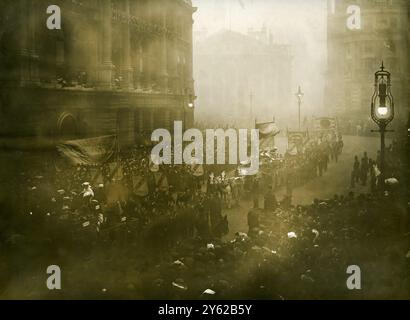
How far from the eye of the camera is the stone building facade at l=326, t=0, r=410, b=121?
45.4 metres

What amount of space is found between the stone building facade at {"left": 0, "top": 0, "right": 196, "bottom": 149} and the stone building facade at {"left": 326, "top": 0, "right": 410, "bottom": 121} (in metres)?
23.1

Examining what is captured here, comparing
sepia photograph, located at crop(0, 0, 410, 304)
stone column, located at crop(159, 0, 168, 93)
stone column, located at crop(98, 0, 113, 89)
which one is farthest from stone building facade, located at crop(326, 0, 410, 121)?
stone column, located at crop(98, 0, 113, 89)

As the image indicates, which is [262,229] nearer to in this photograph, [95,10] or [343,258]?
[343,258]

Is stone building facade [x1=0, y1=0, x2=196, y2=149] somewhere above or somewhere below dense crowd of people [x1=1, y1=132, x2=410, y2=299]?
above

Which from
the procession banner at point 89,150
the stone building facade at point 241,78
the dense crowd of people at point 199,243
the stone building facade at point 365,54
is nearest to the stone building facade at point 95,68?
the procession banner at point 89,150

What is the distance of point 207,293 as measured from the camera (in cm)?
1001

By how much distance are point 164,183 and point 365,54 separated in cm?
3889

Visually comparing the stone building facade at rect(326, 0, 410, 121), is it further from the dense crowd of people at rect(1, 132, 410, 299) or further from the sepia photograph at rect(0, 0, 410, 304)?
the dense crowd of people at rect(1, 132, 410, 299)

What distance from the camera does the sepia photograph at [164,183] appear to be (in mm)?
10742

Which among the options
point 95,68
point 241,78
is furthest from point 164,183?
point 241,78

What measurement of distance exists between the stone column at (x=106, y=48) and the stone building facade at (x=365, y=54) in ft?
87.1

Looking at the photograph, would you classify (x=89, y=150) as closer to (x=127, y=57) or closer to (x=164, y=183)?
(x=164, y=183)
